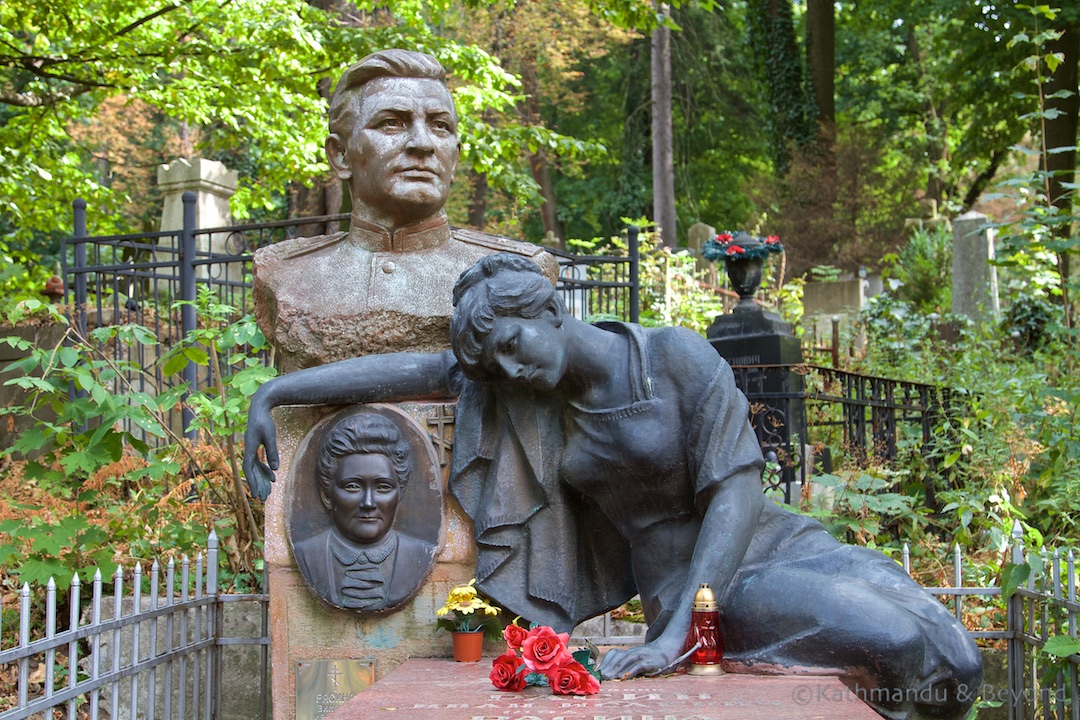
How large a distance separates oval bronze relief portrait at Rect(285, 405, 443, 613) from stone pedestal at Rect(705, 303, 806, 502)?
12.4 feet

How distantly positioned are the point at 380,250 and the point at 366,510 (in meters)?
0.97

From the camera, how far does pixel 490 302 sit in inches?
119

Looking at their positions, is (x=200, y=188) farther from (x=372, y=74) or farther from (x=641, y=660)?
(x=641, y=660)

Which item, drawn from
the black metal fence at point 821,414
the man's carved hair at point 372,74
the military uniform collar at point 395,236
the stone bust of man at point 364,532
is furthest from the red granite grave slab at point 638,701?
the black metal fence at point 821,414

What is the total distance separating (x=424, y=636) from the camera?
3.69 m

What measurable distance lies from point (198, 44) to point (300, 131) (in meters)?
1.62

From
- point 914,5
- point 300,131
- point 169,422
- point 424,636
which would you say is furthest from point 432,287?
point 914,5

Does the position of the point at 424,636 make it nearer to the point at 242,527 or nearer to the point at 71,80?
the point at 242,527

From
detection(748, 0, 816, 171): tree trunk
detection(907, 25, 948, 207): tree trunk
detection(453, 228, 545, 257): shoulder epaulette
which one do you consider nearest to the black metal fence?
detection(453, 228, 545, 257): shoulder epaulette

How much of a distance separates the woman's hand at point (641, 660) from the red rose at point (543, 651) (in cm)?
14

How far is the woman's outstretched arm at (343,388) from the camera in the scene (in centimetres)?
348

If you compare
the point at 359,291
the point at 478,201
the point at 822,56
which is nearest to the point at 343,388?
the point at 359,291

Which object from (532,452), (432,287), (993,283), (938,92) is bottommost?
(532,452)

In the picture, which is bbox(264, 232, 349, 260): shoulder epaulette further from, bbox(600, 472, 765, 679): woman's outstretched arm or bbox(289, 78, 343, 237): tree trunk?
bbox(289, 78, 343, 237): tree trunk
